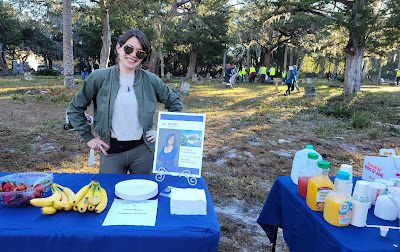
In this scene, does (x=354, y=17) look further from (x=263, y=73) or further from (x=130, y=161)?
(x=130, y=161)

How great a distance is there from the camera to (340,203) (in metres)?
1.82

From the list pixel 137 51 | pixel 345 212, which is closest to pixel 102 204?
pixel 137 51

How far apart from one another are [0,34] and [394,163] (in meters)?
40.0

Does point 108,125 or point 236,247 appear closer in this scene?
point 108,125

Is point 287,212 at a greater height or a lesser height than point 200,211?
lesser

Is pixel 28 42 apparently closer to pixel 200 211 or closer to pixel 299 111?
pixel 299 111

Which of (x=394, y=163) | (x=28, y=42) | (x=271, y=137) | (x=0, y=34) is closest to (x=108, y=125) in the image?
(x=394, y=163)

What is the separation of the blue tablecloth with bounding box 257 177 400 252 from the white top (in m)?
1.54

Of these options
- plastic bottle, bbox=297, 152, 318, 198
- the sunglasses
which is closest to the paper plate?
the sunglasses

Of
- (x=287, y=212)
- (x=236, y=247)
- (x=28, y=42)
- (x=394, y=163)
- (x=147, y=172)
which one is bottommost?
(x=236, y=247)

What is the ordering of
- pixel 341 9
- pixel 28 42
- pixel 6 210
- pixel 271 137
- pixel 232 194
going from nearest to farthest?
pixel 6 210, pixel 232 194, pixel 271 137, pixel 341 9, pixel 28 42

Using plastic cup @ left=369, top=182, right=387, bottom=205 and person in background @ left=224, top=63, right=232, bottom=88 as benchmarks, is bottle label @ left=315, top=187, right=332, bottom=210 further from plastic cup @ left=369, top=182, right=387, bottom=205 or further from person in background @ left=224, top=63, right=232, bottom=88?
person in background @ left=224, top=63, right=232, bottom=88

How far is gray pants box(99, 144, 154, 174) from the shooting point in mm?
2701

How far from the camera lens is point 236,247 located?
3295 millimetres
